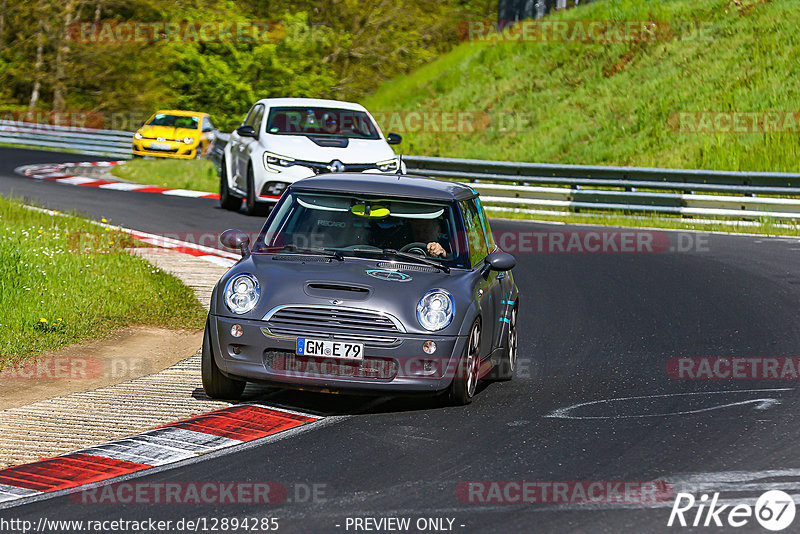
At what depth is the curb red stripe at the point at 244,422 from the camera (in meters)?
7.64

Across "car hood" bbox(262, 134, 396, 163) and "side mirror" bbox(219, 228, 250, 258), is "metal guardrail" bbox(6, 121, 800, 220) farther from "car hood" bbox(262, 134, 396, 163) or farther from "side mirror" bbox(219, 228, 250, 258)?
"side mirror" bbox(219, 228, 250, 258)

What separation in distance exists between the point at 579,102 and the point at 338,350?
1042 inches

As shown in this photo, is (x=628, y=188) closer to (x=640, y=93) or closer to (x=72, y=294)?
(x=640, y=93)

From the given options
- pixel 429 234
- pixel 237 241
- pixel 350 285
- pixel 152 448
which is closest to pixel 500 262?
pixel 429 234

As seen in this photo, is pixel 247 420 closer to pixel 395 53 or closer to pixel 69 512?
pixel 69 512

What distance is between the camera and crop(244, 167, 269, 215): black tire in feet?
65.2

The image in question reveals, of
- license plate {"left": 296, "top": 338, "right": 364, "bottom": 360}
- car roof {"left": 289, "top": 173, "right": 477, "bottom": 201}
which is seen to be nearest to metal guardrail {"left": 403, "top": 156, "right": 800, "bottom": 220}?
car roof {"left": 289, "top": 173, "right": 477, "bottom": 201}

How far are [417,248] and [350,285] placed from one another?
983 millimetres

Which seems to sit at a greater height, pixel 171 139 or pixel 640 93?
pixel 640 93

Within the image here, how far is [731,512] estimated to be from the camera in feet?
19.6

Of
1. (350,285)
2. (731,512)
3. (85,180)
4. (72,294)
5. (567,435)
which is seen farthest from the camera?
(85,180)

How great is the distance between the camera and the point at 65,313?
11305mm

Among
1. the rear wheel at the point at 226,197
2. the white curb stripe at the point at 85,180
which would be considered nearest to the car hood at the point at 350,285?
the rear wheel at the point at 226,197

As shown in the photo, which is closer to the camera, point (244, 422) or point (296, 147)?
point (244, 422)
